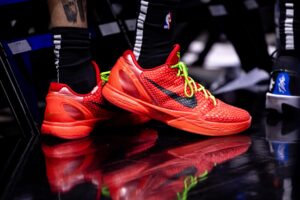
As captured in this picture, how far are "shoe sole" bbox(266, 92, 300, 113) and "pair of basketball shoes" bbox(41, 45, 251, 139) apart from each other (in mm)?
163

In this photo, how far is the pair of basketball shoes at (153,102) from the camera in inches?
50.6

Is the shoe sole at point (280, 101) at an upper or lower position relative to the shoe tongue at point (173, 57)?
lower

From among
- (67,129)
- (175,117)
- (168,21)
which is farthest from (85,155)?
(168,21)

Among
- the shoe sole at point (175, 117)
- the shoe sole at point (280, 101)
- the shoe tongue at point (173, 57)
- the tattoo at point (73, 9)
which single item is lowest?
the shoe sole at point (280, 101)

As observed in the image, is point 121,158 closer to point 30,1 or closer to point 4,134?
point 4,134

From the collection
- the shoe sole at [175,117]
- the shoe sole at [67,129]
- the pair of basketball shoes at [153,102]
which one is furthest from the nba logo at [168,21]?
the shoe sole at [67,129]

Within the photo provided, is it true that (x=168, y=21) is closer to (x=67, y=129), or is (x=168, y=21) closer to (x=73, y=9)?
(x=73, y=9)

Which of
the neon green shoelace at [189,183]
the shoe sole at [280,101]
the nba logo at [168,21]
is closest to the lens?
the neon green shoelace at [189,183]

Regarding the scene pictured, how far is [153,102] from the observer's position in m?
1.30

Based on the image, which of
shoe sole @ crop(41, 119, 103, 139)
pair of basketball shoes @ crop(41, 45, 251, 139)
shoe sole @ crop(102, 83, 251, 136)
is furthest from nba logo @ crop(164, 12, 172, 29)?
shoe sole @ crop(41, 119, 103, 139)

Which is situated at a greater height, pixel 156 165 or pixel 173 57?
pixel 173 57

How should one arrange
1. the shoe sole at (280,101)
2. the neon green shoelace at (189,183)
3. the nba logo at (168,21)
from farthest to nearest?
1. the shoe sole at (280,101)
2. the nba logo at (168,21)
3. the neon green shoelace at (189,183)

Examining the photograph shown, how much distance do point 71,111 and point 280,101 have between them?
0.54 meters

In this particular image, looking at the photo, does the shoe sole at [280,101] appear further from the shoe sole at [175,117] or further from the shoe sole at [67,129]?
the shoe sole at [67,129]
